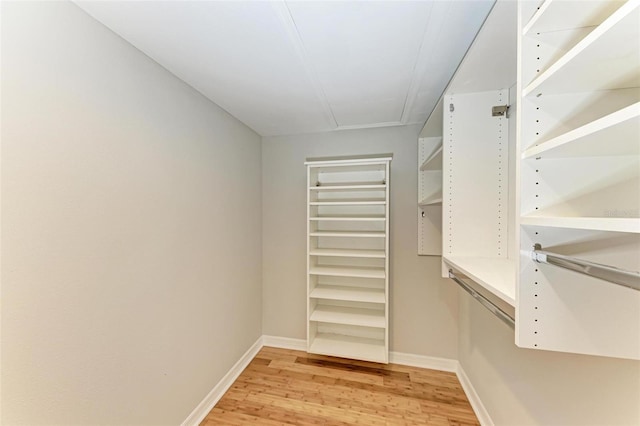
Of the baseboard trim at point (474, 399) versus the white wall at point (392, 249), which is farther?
the white wall at point (392, 249)

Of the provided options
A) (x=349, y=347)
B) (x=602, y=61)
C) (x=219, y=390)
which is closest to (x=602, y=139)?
(x=602, y=61)

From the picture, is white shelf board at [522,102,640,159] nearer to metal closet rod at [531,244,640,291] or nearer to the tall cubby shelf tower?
metal closet rod at [531,244,640,291]

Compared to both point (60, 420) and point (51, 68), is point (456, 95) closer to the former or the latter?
point (51, 68)

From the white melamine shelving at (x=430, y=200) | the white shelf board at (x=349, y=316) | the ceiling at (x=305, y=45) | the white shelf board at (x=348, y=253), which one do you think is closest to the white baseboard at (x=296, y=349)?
the white shelf board at (x=349, y=316)

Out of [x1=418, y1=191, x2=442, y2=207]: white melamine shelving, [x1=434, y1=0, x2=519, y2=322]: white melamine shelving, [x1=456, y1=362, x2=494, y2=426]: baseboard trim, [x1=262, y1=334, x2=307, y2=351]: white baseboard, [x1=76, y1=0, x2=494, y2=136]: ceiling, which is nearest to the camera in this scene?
[x1=76, y1=0, x2=494, y2=136]: ceiling

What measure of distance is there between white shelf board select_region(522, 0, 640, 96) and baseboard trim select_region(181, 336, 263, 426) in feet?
8.24

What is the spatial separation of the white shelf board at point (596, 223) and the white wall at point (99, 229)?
1688 millimetres

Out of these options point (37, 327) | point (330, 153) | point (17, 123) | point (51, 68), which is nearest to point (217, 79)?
point (51, 68)

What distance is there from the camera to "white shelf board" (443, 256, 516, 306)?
88 centimetres

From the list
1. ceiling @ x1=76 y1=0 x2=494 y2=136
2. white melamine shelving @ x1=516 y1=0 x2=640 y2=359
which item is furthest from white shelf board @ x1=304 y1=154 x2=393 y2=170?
white melamine shelving @ x1=516 y1=0 x2=640 y2=359

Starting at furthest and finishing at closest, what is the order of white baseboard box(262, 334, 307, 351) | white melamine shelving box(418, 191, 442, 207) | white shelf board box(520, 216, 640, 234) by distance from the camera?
white baseboard box(262, 334, 307, 351), white melamine shelving box(418, 191, 442, 207), white shelf board box(520, 216, 640, 234)

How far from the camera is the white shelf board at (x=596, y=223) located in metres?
0.42

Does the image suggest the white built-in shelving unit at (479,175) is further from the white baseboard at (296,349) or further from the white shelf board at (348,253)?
the white baseboard at (296,349)

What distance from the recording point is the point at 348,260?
2518 mm
